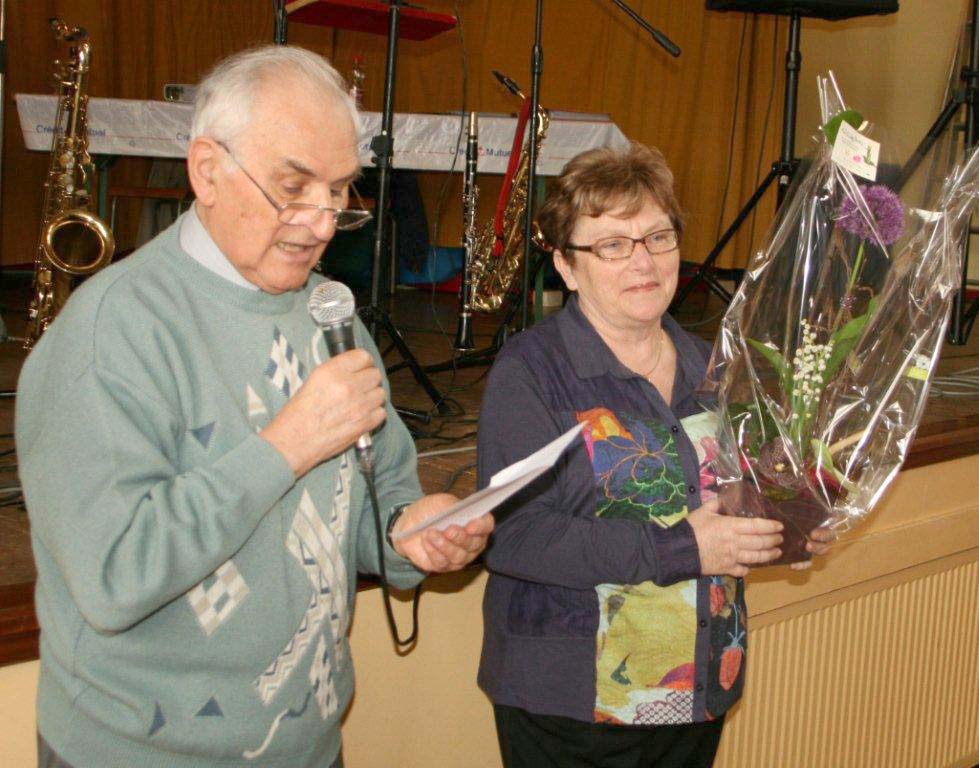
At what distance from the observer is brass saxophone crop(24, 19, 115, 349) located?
363cm

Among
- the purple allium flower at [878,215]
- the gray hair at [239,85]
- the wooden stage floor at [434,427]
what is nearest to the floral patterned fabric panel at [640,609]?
the purple allium flower at [878,215]

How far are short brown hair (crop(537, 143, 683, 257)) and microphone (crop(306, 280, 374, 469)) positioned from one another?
583 millimetres

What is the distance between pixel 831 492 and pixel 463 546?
605mm

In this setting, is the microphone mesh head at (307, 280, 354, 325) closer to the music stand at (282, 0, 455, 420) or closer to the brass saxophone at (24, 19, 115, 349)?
the music stand at (282, 0, 455, 420)

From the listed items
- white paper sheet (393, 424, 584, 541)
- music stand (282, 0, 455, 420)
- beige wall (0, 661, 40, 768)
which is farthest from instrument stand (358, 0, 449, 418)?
white paper sheet (393, 424, 584, 541)

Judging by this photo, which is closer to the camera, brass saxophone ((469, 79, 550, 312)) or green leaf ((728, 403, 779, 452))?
green leaf ((728, 403, 779, 452))

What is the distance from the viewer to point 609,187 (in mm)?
1699

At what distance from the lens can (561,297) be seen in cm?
607

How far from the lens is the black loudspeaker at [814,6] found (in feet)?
12.2

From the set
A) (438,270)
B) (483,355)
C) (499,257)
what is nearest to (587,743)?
(483,355)

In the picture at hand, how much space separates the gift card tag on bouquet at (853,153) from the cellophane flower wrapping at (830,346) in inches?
0.8

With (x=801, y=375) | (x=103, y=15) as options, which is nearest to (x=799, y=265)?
(x=801, y=375)

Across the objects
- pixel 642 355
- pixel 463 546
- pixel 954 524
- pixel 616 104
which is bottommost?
pixel 954 524

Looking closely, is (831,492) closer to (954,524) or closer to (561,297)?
(954,524)
